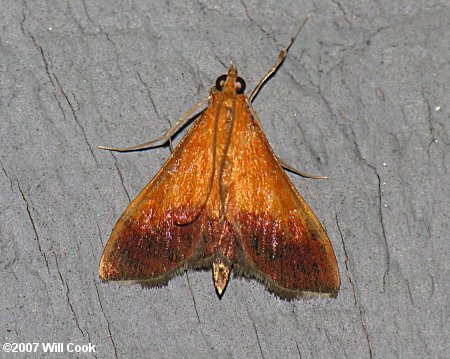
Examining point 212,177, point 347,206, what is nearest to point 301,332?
point 347,206

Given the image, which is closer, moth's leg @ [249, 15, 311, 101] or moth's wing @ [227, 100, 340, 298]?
moth's wing @ [227, 100, 340, 298]

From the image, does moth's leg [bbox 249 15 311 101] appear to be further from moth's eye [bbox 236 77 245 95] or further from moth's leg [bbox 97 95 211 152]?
moth's leg [bbox 97 95 211 152]

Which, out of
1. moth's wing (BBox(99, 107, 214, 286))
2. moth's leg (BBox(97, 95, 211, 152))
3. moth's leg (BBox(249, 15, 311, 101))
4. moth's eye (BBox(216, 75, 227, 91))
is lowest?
moth's wing (BBox(99, 107, 214, 286))

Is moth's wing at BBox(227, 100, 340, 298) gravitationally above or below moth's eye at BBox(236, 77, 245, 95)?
Result: below

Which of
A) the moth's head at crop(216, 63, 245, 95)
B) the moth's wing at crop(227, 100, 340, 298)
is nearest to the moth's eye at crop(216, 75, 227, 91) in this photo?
the moth's head at crop(216, 63, 245, 95)

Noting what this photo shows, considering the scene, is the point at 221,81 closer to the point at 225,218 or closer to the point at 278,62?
the point at 278,62

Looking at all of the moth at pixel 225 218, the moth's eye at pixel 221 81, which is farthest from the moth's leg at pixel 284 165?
the moth's eye at pixel 221 81

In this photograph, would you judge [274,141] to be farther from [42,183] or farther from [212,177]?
[42,183]
